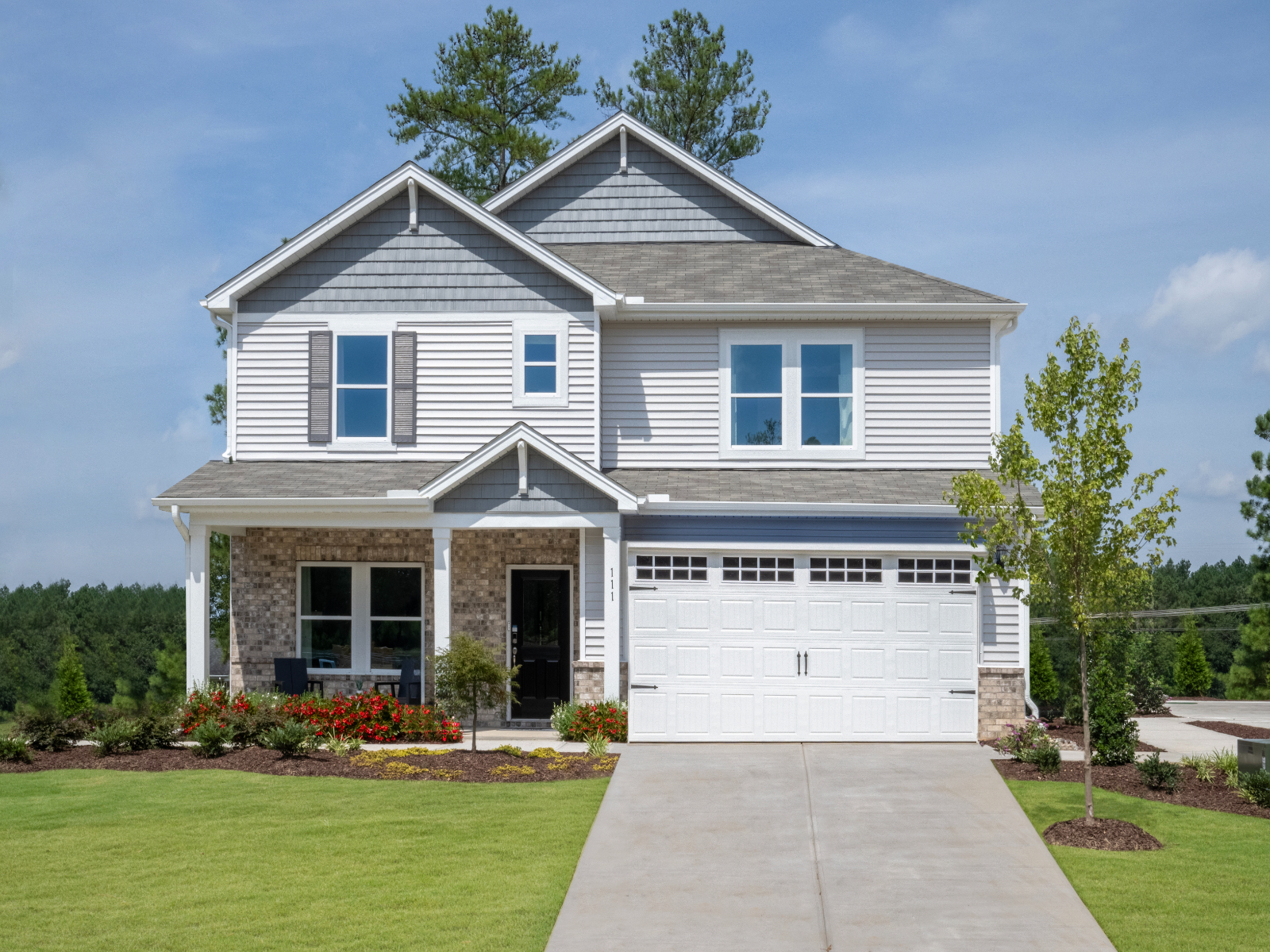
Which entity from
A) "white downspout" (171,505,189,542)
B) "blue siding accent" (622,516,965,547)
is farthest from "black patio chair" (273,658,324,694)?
"blue siding accent" (622,516,965,547)

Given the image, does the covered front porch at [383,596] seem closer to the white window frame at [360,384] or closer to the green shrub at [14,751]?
the white window frame at [360,384]

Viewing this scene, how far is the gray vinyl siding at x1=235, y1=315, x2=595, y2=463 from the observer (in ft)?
57.2

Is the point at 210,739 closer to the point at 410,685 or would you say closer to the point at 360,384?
the point at 410,685

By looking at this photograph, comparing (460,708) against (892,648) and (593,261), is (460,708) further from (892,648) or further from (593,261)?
(593,261)

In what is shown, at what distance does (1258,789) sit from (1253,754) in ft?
2.52

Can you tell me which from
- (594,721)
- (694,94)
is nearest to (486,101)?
(694,94)

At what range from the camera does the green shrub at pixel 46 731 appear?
50.9 feet

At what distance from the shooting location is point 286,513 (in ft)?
53.7

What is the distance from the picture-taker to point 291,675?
17.3m

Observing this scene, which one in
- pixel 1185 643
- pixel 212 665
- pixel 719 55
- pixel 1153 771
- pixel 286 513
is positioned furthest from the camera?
pixel 719 55

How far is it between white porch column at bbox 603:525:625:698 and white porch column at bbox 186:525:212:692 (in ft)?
18.1

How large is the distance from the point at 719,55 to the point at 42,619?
72.8 feet

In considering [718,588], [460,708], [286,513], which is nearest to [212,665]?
[286,513]

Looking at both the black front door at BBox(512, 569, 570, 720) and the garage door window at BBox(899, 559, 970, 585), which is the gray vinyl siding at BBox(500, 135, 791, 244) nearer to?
the black front door at BBox(512, 569, 570, 720)
